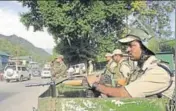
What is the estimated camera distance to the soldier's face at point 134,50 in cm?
259

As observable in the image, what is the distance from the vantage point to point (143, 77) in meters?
2.43

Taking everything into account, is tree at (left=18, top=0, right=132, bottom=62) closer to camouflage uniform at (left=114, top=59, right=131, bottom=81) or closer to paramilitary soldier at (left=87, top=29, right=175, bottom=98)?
camouflage uniform at (left=114, top=59, right=131, bottom=81)

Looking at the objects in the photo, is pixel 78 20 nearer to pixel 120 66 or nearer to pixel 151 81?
pixel 120 66

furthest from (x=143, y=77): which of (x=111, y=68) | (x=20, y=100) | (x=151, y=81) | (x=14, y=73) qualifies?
(x=14, y=73)

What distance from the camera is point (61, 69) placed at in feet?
28.1

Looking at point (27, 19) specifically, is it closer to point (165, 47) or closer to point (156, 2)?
point (156, 2)

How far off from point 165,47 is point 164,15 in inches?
224

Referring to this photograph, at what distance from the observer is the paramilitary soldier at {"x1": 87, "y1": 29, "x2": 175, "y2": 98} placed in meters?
2.43

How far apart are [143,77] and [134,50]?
228mm

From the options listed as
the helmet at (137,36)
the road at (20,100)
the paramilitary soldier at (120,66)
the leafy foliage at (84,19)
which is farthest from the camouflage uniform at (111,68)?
the helmet at (137,36)

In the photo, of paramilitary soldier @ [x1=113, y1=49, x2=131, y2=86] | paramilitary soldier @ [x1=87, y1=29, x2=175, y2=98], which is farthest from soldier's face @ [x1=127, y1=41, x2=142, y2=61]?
paramilitary soldier @ [x1=113, y1=49, x2=131, y2=86]

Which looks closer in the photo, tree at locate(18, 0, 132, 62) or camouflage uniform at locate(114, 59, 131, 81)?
camouflage uniform at locate(114, 59, 131, 81)

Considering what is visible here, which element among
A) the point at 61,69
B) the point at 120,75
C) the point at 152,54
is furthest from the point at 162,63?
the point at 61,69

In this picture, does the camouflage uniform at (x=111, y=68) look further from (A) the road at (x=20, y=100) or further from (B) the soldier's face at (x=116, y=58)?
(A) the road at (x=20, y=100)
